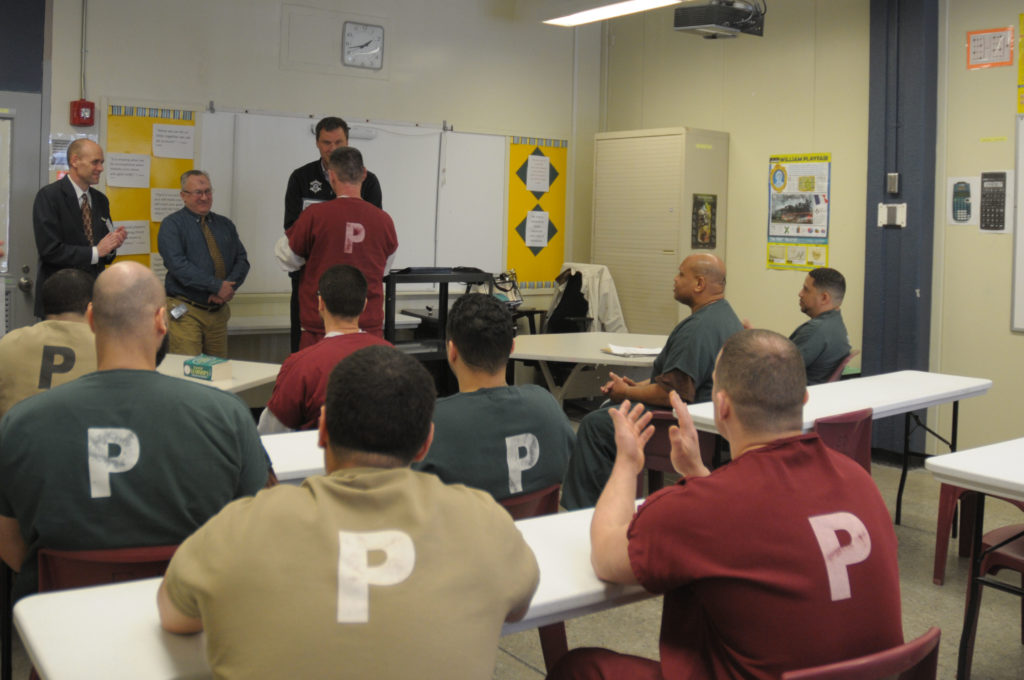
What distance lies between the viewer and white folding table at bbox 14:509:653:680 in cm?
144

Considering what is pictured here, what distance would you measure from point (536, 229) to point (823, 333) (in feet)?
11.5

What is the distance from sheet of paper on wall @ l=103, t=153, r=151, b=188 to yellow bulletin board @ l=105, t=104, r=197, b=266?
0.02m

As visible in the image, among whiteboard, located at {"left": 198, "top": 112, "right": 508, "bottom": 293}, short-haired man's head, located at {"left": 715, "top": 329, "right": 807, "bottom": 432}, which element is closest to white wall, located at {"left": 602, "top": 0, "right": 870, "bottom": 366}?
whiteboard, located at {"left": 198, "top": 112, "right": 508, "bottom": 293}

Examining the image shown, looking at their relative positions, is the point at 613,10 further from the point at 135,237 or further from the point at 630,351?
the point at 135,237

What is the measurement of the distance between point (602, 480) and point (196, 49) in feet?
13.5

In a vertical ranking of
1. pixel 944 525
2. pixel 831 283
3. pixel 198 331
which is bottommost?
pixel 944 525

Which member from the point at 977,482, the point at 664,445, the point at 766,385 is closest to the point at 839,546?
the point at 766,385

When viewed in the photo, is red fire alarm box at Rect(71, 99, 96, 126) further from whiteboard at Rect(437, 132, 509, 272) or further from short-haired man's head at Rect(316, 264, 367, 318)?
short-haired man's head at Rect(316, 264, 367, 318)

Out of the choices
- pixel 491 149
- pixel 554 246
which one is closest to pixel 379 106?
pixel 491 149

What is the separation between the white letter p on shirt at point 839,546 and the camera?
162 centimetres

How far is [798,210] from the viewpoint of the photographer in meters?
6.56

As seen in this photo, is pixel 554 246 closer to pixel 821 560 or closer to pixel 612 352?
pixel 612 352

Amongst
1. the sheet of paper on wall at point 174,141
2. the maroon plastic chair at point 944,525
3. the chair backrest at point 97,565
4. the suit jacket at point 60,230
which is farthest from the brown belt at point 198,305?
the maroon plastic chair at point 944,525

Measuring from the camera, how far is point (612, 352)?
17.0 ft
